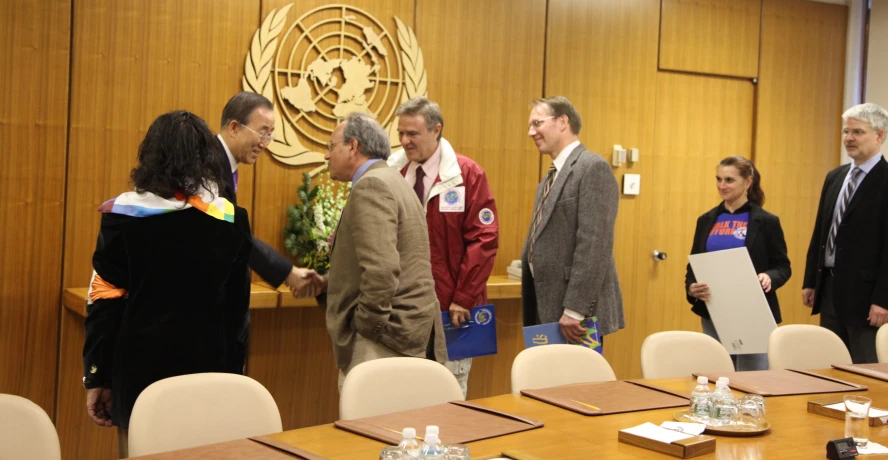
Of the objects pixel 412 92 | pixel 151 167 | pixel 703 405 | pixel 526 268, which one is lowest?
pixel 703 405

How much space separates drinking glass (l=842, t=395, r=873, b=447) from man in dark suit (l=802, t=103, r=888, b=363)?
2.54 m

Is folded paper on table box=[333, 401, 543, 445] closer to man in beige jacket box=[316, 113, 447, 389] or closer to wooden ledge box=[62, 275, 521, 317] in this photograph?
man in beige jacket box=[316, 113, 447, 389]

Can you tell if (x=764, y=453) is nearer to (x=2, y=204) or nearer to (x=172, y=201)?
(x=172, y=201)

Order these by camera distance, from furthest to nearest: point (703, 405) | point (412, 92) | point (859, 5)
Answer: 1. point (859, 5)
2. point (412, 92)
3. point (703, 405)

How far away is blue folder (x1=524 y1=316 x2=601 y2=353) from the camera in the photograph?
174 inches

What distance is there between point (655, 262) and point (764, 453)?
441 centimetres

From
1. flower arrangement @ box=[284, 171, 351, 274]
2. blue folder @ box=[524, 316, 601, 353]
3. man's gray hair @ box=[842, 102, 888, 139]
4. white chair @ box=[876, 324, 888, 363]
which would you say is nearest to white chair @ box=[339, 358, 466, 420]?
blue folder @ box=[524, 316, 601, 353]

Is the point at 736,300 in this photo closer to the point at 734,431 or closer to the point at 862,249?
the point at 862,249

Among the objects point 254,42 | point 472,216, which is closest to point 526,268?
point 472,216

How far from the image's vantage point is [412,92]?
5.77 meters

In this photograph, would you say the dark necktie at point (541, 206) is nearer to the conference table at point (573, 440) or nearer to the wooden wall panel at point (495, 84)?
the wooden wall panel at point (495, 84)

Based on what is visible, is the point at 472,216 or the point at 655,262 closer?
the point at 472,216

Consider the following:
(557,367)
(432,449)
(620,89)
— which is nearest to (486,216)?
(557,367)

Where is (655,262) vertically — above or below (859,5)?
below
